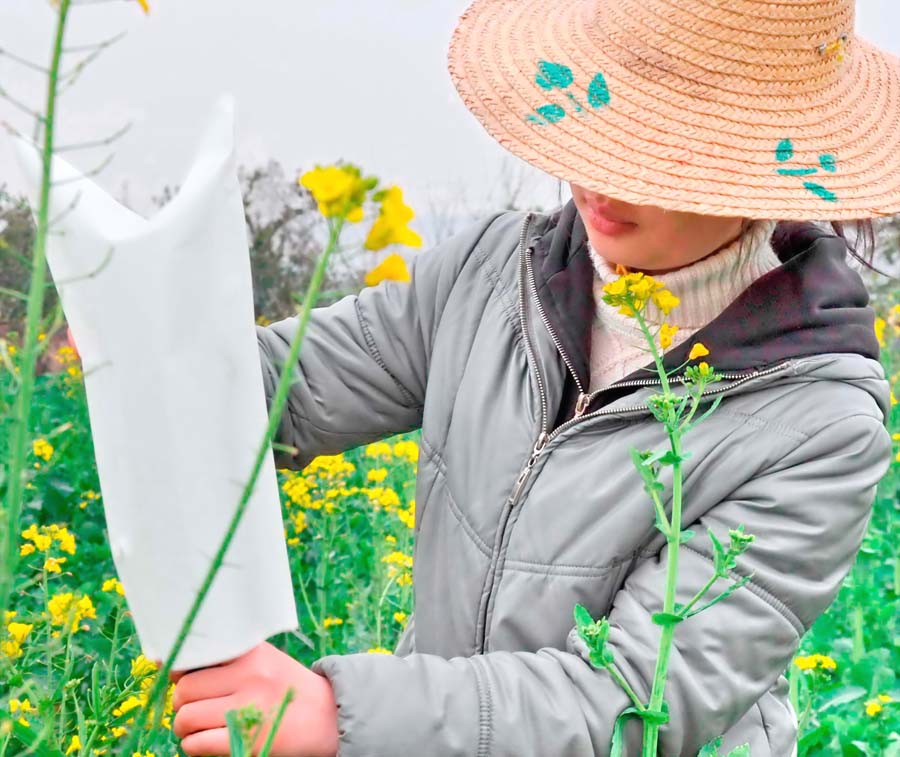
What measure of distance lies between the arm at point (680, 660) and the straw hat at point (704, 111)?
0.94 ft

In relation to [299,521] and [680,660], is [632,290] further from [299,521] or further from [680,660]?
[299,521]

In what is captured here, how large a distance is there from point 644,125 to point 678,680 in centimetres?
58

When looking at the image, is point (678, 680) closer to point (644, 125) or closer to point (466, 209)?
point (644, 125)

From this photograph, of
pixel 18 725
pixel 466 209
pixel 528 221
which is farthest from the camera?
pixel 466 209

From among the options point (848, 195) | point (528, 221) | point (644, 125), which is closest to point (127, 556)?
point (644, 125)

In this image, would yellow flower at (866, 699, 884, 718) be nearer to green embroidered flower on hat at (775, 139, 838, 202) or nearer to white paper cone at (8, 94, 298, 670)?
green embroidered flower on hat at (775, 139, 838, 202)

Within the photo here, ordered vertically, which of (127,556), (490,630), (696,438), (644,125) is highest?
(644,125)

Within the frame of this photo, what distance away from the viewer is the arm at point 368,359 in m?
1.56

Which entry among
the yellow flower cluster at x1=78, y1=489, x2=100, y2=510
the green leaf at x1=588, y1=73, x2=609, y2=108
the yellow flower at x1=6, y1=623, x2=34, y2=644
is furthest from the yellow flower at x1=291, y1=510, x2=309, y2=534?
the green leaf at x1=588, y1=73, x2=609, y2=108

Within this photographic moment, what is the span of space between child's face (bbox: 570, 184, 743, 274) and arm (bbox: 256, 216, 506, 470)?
353mm

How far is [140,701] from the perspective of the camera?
1362mm

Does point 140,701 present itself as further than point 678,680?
Yes

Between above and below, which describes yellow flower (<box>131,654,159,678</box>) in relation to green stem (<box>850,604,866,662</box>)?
above

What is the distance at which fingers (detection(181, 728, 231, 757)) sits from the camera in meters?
0.92
